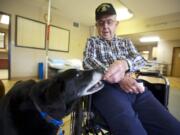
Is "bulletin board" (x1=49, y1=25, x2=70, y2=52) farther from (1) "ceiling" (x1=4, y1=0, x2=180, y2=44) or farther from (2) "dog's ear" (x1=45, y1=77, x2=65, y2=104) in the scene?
(2) "dog's ear" (x1=45, y1=77, x2=65, y2=104)

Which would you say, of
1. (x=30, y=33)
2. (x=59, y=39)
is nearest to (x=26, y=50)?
(x=30, y=33)

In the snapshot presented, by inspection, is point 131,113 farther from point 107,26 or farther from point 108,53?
point 107,26

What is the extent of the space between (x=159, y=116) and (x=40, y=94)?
0.60 metres

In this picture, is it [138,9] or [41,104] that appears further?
[138,9]

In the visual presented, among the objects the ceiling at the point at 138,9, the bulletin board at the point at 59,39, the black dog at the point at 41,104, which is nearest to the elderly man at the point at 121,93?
the black dog at the point at 41,104

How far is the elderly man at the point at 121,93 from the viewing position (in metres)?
0.66

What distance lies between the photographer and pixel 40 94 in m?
0.59

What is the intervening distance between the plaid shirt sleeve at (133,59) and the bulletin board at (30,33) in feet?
11.2

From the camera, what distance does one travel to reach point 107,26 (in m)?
0.95

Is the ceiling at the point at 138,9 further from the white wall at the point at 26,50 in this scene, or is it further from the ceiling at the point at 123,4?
the white wall at the point at 26,50

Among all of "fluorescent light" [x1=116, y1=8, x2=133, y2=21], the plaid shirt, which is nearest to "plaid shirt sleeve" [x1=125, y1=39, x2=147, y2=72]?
the plaid shirt

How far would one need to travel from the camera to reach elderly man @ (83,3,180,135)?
66cm

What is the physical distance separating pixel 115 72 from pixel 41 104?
38cm

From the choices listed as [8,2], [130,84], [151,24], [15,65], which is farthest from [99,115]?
[151,24]
